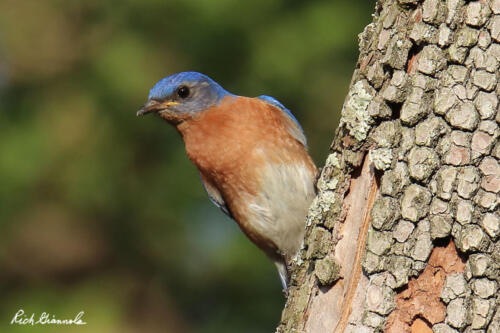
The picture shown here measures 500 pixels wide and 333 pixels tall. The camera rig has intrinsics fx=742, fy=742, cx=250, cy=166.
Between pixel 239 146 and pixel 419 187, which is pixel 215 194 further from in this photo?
pixel 419 187

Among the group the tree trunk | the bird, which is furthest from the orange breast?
the tree trunk

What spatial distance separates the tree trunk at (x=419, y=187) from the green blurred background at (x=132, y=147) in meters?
4.18

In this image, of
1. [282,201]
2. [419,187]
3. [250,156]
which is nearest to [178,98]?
[250,156]

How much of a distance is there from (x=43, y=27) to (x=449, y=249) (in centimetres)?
639

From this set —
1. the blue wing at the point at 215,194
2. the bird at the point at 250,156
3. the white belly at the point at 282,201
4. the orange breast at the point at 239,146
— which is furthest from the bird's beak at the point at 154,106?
the white belly at the point at 282,201

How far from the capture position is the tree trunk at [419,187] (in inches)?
123

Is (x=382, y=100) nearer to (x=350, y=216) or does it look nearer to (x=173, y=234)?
(x=350, y=216)

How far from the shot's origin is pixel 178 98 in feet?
19.3

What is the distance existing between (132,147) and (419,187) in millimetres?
5141

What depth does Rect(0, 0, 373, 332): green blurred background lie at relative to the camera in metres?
7.70

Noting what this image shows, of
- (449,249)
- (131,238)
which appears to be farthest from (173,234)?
(449,249)

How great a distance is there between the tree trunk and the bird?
189 centimetres

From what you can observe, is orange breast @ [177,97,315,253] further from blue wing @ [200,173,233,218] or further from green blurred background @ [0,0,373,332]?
green blurred background @ [0,0,373,332]

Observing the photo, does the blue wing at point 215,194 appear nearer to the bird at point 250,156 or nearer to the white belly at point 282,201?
the bird at point 250,156
